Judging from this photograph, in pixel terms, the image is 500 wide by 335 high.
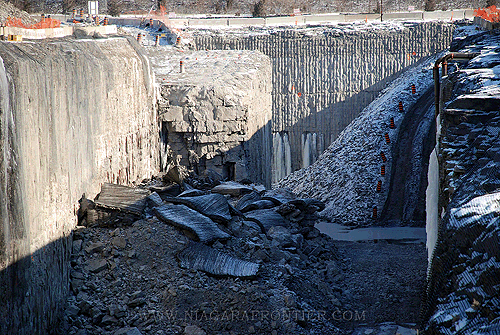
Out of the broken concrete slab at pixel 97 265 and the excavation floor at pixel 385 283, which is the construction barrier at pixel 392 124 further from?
the broken concrete slab at pixel 97 265

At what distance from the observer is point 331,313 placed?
Result: 727 centimetres

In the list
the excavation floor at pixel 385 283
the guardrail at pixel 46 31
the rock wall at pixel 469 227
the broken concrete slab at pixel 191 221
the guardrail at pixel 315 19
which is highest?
the guardrail at pixel 315 19

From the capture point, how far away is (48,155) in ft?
20.4

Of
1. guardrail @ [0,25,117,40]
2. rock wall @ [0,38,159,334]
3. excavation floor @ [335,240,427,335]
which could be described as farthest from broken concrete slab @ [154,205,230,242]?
guardrail @ [0,25,117,40]

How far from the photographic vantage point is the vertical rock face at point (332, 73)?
76.5ft

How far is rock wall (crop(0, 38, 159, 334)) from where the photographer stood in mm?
5266

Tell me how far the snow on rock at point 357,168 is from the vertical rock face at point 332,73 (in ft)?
10.1

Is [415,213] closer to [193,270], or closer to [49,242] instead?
[193,270]

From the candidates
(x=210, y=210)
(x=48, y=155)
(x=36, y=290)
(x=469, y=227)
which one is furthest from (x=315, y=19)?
(x=469, y=227)

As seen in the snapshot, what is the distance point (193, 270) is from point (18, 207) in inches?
98.2

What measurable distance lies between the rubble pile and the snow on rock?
223 inches

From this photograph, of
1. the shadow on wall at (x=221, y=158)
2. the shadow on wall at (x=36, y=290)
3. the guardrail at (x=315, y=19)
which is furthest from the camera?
the guardrail at (x=315, y=19)

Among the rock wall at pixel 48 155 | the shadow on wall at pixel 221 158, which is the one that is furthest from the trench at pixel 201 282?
the shadow on wall at pixel 221 158

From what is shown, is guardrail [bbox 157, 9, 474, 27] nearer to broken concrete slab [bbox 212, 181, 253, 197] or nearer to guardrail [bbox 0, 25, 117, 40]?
guardrail [bbox 0, 25, 117, 40]
